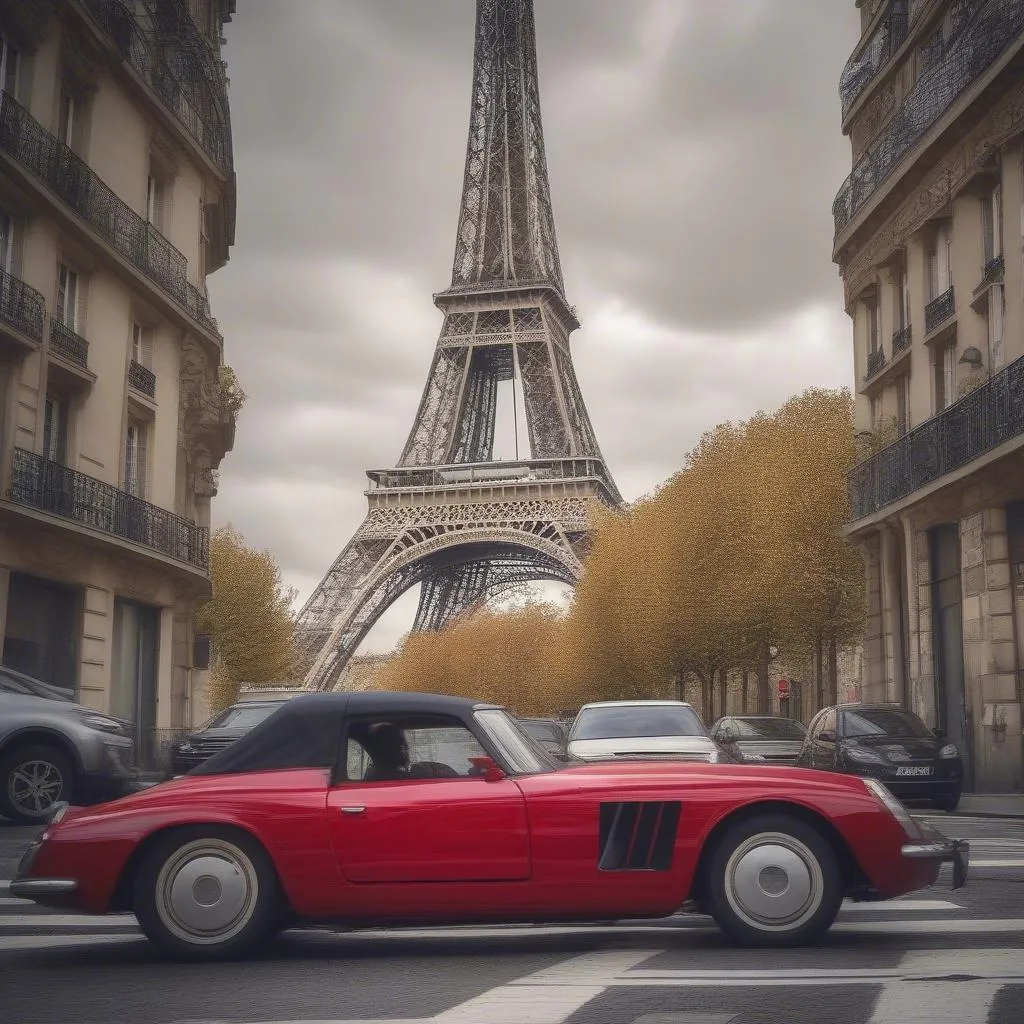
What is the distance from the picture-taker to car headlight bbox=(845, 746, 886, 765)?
69.1ft

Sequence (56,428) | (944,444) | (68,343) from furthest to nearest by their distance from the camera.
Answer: (944,444) < (56,428) < (68,343)

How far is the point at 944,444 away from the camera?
87.2 ft

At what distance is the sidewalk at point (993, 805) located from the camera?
1941cm

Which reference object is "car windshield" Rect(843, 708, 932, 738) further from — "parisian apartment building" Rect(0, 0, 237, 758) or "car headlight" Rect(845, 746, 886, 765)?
"parisian apartment building" Rect(0, 0, 237, 758)

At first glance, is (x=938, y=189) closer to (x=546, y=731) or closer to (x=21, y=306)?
(x=546, y=731)

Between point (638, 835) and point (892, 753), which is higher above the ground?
point (892, 753)

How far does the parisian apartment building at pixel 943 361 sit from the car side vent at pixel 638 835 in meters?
16.4

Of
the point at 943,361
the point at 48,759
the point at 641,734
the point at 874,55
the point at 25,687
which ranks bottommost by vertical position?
the point at 48,759

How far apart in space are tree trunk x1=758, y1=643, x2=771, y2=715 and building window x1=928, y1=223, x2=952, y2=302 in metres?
14.3

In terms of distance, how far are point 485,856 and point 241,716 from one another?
590 inches

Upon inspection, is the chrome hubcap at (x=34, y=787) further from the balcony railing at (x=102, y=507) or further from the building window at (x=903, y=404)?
the building window at (x=903, y=404)

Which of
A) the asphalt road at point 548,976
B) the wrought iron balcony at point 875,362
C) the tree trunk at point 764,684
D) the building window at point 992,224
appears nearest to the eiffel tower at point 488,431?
the tree trunk at point 764,684

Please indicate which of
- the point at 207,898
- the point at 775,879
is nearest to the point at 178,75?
the point at 207,898

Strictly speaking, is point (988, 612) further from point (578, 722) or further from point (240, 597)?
point (240, 597)
